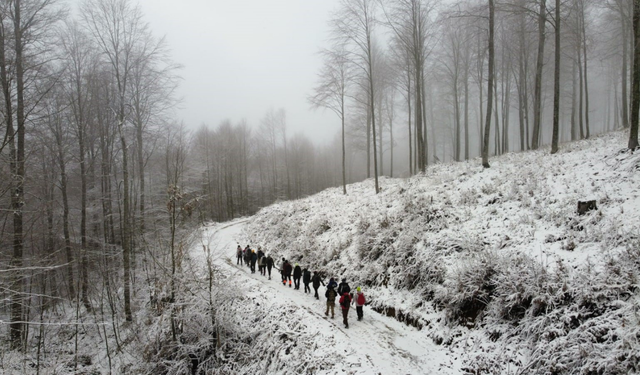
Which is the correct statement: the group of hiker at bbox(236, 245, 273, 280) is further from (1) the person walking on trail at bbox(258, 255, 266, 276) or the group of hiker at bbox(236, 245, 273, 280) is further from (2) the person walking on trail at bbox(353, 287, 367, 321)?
(2) the person walking on trail at bbox(353, 287, 367, 321)

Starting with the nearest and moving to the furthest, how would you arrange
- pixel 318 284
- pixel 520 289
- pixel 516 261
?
pixel 520 289 < pixel 516 261 < pixel 318 284

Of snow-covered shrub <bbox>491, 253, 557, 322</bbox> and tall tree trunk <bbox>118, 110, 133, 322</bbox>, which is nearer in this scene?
snow-covered shrub <bbox>491, 253, 557, 322</bbox>

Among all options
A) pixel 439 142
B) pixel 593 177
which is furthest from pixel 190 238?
pixel 439 142

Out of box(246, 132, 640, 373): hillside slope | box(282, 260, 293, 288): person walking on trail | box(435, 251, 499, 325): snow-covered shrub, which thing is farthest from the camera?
box(282, 260, 293, 288): person walking on trail

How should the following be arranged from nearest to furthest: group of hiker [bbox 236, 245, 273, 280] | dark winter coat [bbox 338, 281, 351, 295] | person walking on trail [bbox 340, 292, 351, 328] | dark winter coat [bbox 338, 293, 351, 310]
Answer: person walking on trail [bbox 340, 292, 351, 328] → dark winter coat [bbox 338, 293, 351, 310] → dark winter coat [bbox 338, 281, 351, 295] → group of hiker [bbox 236, 245, 273, 280]

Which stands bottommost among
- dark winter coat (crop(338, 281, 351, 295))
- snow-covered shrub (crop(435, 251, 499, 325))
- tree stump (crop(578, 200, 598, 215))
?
dark winter coat (crop(338, 281, 351, 295))

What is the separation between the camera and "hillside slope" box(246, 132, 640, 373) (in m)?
5.44

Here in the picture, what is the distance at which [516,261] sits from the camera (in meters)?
7.30

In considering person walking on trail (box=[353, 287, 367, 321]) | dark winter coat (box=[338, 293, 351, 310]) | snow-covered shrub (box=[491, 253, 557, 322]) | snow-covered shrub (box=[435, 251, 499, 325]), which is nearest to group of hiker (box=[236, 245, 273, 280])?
dark winter coat (box=[338, 293, 351, 310])

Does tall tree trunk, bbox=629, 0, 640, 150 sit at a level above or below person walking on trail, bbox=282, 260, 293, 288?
above

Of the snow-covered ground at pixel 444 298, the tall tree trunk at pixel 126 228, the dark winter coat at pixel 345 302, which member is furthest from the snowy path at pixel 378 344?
the tall tree trunk at pixel 126 228

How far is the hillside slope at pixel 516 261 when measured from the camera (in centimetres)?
544

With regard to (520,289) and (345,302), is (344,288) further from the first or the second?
(520,289)

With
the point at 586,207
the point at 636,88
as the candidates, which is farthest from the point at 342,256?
the point at 636,88
